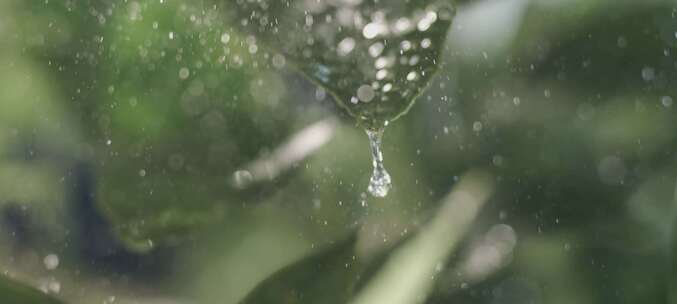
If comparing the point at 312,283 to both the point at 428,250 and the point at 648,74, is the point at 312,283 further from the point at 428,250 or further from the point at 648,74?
the point at 648,74

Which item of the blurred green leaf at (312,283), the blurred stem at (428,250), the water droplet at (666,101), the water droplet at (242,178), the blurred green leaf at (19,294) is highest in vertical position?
the blurred green leaf at (19,294)

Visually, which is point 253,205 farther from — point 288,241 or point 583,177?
point 583,177

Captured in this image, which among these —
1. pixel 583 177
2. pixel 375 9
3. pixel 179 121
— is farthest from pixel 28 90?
pixel 583 177

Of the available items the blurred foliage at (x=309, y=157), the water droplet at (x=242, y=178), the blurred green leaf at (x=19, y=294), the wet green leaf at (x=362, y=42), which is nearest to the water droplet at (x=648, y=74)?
the blurred foliage at (x=309, y=157)

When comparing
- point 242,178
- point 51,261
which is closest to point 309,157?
point 242,178

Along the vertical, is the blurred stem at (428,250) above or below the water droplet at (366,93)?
below

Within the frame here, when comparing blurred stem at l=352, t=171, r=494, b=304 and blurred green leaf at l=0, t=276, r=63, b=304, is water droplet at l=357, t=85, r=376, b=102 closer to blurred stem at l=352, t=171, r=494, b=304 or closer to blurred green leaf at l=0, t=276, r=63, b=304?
blurred stem at l=352, t=171, r=494, b=304

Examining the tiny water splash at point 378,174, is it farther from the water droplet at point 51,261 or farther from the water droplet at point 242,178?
A: the water droplet at point 51,261
